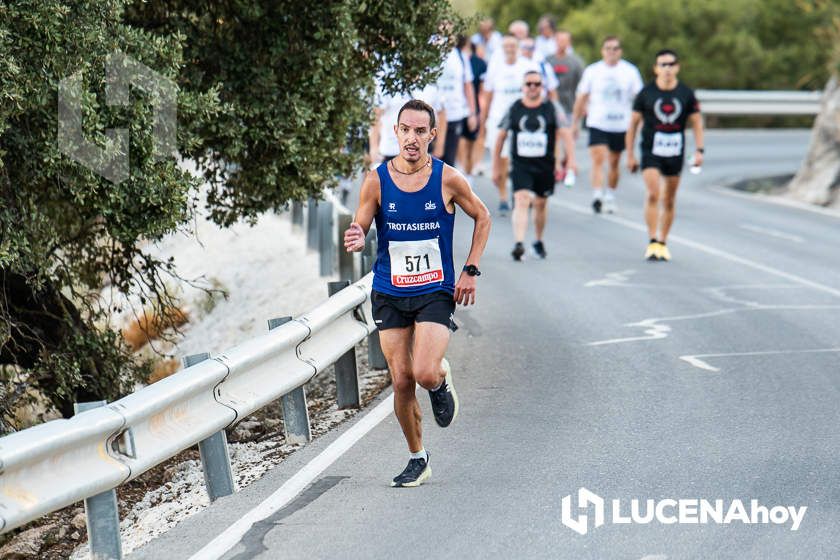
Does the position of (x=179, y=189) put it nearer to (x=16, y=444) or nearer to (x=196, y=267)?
(x=16, y=444)

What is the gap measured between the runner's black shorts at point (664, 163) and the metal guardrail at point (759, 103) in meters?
24.3

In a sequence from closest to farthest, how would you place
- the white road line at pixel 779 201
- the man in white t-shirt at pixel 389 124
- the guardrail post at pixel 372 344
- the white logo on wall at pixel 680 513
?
the white logo on wall at pixel 680 513 → the guardrail post at pixel 372 344 → the man in white t-shirt at pixel 389 124 → the white road line at pixel 779 201

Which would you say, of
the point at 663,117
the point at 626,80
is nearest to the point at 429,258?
the point at 663,117

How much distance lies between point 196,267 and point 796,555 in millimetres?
16095

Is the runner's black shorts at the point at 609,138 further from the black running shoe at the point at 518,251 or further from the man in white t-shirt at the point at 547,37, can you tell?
the man in white t-shirt at the point at 547,37

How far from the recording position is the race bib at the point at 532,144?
1620 cm

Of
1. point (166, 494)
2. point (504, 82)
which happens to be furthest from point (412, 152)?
point (504, 82)

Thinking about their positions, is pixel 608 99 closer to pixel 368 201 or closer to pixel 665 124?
pixel 665 124

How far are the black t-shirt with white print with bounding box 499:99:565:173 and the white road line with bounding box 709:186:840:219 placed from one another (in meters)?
8.60

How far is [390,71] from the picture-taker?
1225 centimetres

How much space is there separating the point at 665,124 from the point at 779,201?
10.0 meters

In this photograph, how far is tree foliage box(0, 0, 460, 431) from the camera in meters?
8.68

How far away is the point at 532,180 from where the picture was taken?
1631 centimetres

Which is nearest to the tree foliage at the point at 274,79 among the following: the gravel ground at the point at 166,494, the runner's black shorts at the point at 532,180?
the gravel ground at the point at 166,494
